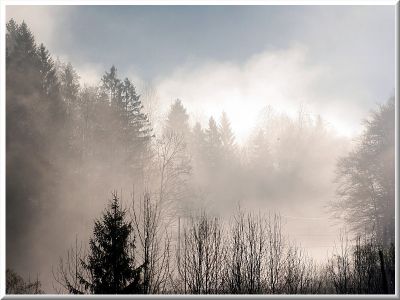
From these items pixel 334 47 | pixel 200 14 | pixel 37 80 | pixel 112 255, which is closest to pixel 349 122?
pixel 334 47

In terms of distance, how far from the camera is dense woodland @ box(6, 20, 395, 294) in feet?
25.1

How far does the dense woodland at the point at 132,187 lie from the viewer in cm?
766

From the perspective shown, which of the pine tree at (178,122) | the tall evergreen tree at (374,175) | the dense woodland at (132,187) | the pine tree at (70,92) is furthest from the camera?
the pine tree at (70,92)

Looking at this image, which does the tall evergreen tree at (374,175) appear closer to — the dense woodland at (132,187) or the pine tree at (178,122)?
the dense woodland at (132,187)

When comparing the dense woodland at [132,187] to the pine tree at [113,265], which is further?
the dense woodland at [132,187]

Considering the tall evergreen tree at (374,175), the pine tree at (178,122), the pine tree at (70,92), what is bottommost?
the tall evergreen tree at (374,175)

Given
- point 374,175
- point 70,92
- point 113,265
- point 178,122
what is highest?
point 70,92

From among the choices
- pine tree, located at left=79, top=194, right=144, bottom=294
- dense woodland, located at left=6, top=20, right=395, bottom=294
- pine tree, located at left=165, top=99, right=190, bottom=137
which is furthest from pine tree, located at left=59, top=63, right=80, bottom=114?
pine tree, located at left=79, top=194, right=144, bottom=294

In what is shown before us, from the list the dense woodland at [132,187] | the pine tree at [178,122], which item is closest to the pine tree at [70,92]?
the dense woodland at [132,187]

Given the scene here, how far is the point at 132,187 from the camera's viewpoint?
53.5 ft

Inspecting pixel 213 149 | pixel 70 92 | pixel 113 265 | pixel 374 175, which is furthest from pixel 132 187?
pixel 113 265

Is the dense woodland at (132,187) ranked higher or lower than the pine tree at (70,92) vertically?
lower

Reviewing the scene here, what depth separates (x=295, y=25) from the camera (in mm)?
7406

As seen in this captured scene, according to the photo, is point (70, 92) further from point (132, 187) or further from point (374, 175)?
point (374, 175)
